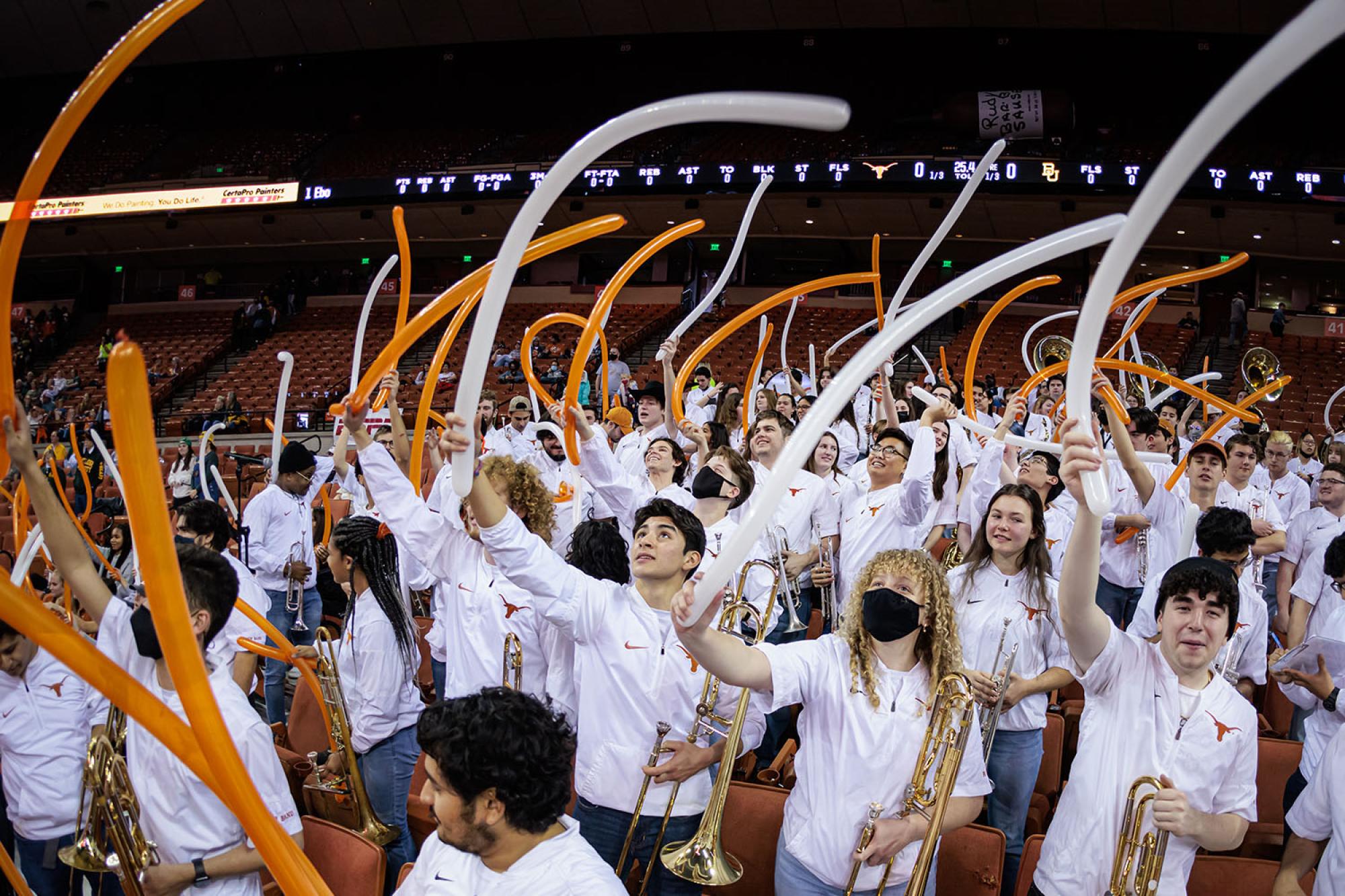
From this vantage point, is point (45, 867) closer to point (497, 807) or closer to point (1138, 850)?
point (497, 807)

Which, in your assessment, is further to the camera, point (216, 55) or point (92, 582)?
point (216, 55)

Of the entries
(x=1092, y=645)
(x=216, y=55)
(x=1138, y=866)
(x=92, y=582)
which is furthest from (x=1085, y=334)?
(x=216, y=55)

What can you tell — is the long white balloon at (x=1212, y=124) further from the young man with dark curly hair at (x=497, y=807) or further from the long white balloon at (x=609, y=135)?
the young man with dark curly hair at (x=497, y=807)

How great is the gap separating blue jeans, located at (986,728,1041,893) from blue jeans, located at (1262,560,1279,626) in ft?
12.7

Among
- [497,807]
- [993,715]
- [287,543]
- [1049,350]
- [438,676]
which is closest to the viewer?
[497,807]

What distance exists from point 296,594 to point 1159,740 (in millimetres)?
5447

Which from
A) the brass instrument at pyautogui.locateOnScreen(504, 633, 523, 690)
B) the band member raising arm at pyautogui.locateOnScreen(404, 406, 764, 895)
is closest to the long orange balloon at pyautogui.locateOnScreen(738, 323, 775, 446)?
the brass instrument at pyautogui.locateOnScreen(504, 633, 523, 690)

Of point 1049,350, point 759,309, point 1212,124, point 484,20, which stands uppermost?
point 484,20

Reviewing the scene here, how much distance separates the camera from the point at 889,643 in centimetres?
277

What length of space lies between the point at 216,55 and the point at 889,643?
2660 centimetres

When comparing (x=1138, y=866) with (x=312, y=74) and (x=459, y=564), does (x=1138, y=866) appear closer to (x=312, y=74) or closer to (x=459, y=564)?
(x=459, y=564)

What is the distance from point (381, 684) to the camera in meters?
3.72

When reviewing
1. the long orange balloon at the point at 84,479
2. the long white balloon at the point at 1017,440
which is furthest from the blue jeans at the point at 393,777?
the long orange balloon at the point at 84,479

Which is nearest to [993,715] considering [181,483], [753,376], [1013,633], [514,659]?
[1013,633]
